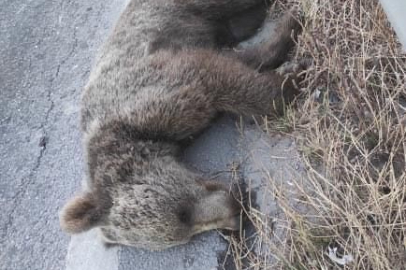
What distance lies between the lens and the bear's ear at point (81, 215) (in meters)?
3.94

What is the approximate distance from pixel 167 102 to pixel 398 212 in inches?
64.6

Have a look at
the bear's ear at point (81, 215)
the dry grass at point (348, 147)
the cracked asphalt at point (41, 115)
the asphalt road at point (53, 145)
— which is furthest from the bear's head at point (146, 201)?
the cracked asphalt at point (41, 115)

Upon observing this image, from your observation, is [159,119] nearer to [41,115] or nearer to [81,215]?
[81,215]

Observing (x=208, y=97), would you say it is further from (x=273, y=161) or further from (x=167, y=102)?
(x=273, y=161)

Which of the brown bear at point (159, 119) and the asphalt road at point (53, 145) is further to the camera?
the asphalt road at point (53, 145)

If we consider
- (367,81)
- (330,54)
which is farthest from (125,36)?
A: (367,81)

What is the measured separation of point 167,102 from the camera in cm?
410

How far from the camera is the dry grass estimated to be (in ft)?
10.3

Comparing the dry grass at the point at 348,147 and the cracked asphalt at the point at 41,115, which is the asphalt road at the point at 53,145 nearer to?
the cracked asphalt at the point at 41,115

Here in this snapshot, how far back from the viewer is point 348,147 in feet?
11.6

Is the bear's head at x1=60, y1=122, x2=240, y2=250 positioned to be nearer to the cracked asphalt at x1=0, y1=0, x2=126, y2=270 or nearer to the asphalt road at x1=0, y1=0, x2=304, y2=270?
the asphalt road at x1=0, y1=0, x2=304, y2=270

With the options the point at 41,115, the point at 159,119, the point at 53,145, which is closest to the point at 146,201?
the point at 159,119

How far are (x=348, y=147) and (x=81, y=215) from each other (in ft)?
5.36

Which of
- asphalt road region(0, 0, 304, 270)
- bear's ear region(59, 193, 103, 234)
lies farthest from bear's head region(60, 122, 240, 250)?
asphalt road region(0, 0, 304, 270)
